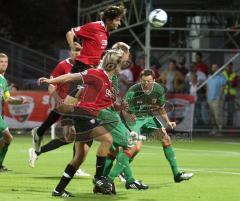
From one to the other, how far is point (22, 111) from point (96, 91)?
16806 mm

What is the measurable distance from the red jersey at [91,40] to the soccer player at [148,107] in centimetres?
82

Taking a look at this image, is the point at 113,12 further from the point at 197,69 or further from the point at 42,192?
the point at 197,69

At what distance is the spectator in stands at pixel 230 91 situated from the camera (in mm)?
29516

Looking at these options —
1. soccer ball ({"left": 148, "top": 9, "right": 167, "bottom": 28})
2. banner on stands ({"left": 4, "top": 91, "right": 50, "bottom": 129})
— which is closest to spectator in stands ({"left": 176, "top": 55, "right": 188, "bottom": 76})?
soccer ball ({"left": 148, "top": 9, "right": 167, "bottom": 28})

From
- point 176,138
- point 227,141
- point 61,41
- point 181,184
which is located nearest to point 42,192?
point 181,184

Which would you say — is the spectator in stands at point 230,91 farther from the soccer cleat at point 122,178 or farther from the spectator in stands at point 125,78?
the soccer cleat at point 122,178

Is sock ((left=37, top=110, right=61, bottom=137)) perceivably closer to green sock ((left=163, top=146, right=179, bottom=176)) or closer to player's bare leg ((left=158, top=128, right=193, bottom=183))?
player's bare leg ((left=158, top=128, right=193, bottom=183))

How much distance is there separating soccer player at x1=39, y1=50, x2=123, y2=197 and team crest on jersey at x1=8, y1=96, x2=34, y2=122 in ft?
54.1

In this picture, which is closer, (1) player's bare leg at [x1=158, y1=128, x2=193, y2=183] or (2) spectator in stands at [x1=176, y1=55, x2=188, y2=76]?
(1) player's bare leg at [x1=158, y1=128, x2=193, y2=183]

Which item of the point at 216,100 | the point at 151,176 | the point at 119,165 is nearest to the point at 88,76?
the point at 119,165

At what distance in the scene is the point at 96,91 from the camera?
39.4 ft

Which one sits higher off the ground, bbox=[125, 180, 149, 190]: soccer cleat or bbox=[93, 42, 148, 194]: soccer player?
bbox=[93, 42, 148, 194]: soccer player

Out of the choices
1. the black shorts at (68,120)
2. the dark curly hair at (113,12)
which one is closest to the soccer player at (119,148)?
the dark curly hair at (113,12)

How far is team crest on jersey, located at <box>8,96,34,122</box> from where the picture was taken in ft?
93.4
